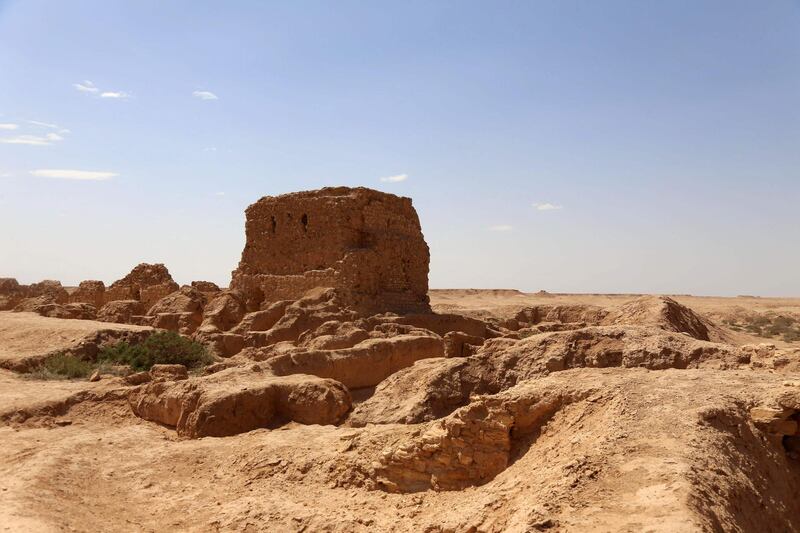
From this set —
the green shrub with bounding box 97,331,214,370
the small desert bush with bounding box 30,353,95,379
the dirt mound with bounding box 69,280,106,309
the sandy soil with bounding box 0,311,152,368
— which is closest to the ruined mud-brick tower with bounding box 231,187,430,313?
the green shrub with bounding box 97,331,214,370

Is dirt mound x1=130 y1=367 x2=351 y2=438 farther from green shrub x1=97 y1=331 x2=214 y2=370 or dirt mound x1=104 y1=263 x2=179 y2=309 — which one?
dirt mound x1=104 y1=263 x2=179 y2=309

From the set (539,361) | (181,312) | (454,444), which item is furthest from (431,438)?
(181,312)

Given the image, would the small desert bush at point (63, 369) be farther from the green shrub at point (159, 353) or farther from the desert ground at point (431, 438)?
the green shrub at point (159, 353)

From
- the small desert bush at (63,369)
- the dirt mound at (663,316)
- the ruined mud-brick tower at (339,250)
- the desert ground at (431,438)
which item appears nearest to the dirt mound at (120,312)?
the ruined mud-brick tower at (339,250)

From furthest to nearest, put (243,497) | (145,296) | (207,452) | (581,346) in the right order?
1. (145,296)
2. (207,452)
3. (581,346)
4. (243,497)

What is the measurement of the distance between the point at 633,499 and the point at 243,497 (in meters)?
3.99

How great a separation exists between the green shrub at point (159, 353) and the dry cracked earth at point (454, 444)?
3767 mm

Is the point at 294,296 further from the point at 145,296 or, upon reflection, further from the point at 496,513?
the point at 496,513

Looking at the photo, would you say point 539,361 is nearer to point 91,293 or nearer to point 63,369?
point 63,369

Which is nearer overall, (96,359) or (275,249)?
(96,359)

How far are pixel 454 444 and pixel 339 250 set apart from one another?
1318 centimetres

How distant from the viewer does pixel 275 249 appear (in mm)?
20266

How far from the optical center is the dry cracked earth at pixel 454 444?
4.48 metres

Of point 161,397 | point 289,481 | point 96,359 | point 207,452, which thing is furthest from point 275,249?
point 289,481
